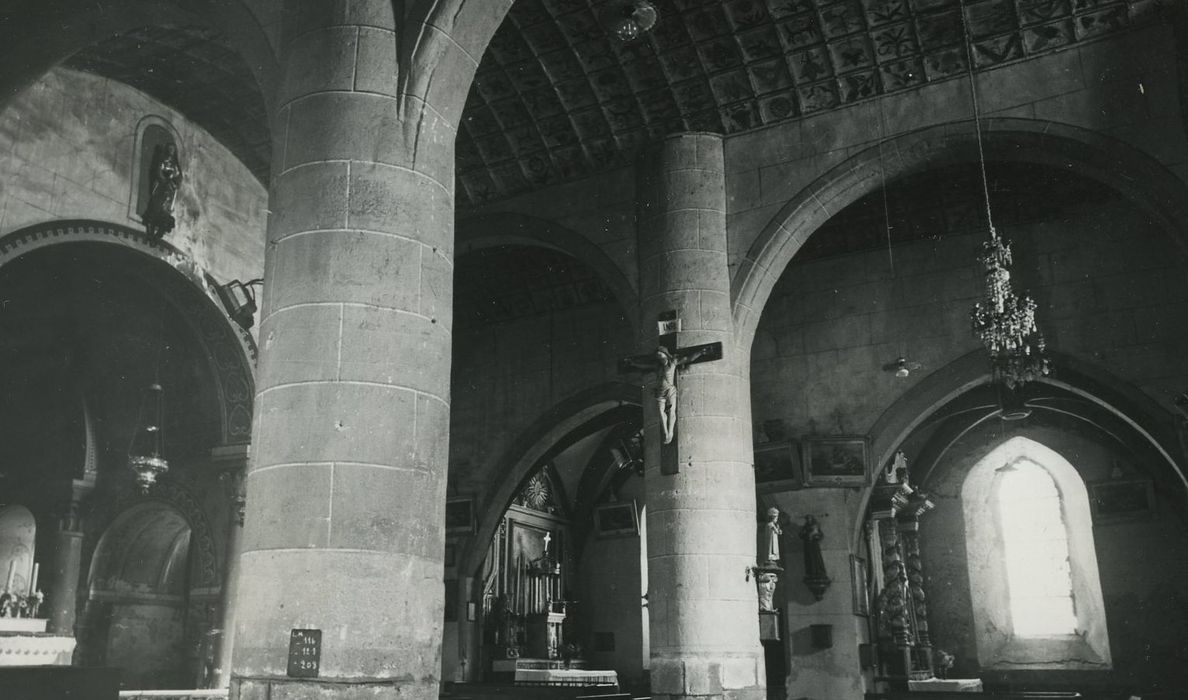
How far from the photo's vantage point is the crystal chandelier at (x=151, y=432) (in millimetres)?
13656

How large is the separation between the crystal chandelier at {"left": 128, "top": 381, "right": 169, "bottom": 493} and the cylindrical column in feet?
4.84

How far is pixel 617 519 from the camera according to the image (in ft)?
72.1

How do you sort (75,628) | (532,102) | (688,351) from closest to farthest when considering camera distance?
1. (688,351)
2. (532,102)
3. (75,628)

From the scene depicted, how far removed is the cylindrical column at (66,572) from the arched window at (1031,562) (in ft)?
52.2

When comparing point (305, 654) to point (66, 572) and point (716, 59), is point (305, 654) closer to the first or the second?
point (716, 59)

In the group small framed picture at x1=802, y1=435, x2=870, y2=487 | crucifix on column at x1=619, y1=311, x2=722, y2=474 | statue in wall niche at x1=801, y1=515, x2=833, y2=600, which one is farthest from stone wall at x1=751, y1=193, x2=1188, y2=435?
crucifix on column at x1=619, y1=311, x2=722, y2=474

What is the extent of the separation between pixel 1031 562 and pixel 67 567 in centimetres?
1719

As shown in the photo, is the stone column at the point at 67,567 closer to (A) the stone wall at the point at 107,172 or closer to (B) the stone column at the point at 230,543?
(B) the stone column at the point at 230,543

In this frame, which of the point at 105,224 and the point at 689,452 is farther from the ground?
the point at 105,224

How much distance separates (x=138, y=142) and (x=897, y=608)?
13.6 m

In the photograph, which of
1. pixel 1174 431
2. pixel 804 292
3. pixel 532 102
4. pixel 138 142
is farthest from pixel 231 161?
pixel 1174 431

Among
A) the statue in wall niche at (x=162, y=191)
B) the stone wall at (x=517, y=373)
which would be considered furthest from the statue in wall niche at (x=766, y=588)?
the statue in wall niche at (x=162, y=191)

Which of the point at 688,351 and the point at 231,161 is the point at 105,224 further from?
the point at 688,351

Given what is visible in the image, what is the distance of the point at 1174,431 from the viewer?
1332 centimetres
